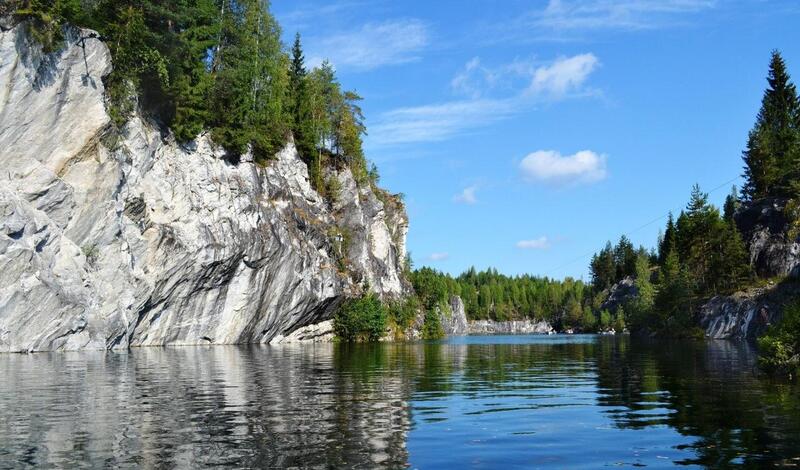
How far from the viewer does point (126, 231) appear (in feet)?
184

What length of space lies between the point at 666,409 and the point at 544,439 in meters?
6.16

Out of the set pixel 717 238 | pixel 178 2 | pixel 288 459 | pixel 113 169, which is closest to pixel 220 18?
pixel 178 2

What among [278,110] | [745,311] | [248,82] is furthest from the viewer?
[745,311]

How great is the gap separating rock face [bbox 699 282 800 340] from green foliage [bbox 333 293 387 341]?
1762 inches

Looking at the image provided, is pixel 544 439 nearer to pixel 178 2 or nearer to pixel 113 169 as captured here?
pixel 113 169

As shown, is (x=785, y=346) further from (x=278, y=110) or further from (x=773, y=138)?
(x=773, y=138)

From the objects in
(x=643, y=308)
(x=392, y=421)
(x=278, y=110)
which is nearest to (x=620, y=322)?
(x=643, y=308)

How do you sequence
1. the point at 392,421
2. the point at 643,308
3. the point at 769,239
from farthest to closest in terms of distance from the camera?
the point at 643,308
the point at 769,239
the point at 392,421

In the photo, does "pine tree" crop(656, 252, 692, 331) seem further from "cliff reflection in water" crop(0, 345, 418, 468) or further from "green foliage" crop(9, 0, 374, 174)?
"cliff reflection in water" crop(0, 345, 418, 468)

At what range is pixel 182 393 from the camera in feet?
73.8

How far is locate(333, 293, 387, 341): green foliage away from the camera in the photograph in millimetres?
90625

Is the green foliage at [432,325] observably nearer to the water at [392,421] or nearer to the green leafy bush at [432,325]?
the green leafy bush at [432,325]

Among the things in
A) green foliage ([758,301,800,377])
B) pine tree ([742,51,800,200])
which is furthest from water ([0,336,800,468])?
pine tree ([742,51,800,200])

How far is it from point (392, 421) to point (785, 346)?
59.2 ft
